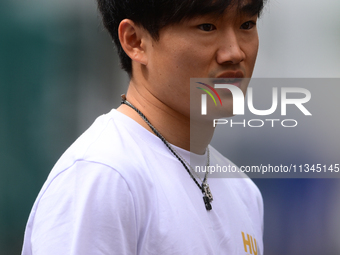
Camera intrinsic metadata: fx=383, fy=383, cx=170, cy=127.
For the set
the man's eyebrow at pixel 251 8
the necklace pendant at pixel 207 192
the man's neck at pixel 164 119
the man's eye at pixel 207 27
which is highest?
the man's eyebrow at pixel 251 8

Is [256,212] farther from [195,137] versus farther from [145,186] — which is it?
[145,186]

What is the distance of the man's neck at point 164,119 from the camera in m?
1.47

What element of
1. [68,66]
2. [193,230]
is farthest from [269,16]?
[193,230]

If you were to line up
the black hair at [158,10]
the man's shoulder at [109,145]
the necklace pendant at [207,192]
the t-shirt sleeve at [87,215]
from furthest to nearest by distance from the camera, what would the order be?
the necklace pendant at [207,192], the black hair at [158,10], the man's shoulder at [109,145], the t-shirt sleeve at [87,215]

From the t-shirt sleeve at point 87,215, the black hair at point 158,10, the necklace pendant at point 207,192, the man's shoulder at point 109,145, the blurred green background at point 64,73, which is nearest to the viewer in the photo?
the t-shirt sleeve at point 87,215

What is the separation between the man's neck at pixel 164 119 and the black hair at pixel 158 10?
242 mm

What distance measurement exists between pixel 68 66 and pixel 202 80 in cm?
294

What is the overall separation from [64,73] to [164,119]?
9.24 ft

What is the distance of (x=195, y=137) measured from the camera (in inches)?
61.1

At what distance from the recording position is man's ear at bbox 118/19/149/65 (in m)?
1.45

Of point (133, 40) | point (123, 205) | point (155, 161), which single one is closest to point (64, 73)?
point (133, 40)

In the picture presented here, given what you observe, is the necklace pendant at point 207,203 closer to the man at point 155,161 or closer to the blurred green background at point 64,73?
the man at point 155,161

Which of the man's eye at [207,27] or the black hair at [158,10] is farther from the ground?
the black hair at [158,10]

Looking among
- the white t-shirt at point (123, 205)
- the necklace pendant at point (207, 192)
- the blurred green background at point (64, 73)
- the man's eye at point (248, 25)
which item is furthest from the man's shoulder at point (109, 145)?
the blurred green background at point (64, 73)
